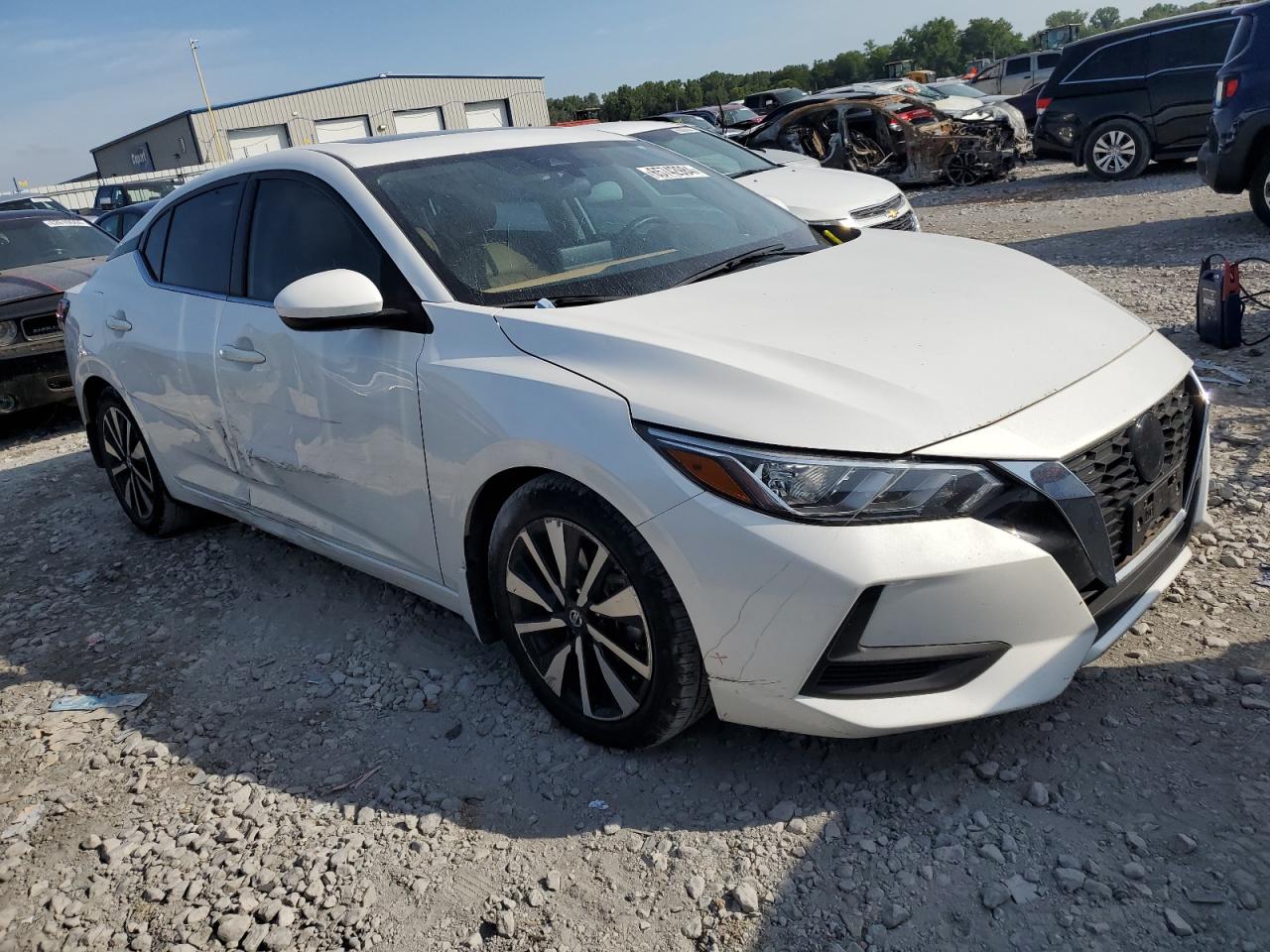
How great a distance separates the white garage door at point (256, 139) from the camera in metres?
48.1

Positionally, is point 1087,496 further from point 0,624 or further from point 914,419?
point 0,624

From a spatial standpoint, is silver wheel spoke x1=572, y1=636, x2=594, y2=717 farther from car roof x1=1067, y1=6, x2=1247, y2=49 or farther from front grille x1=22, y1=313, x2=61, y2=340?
car roof x1=1067, y1=6, x2=1247, y2=49

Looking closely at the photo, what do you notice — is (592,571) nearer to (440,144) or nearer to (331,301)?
(331,301)

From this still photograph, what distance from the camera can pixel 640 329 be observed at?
266 cm

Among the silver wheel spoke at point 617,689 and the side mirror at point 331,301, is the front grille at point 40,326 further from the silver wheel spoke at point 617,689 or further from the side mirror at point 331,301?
the silver wheel spoke at point 617,689

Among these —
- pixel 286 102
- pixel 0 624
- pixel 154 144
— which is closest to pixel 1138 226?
pixel 0 624

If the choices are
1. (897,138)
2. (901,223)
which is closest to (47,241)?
(901,223)

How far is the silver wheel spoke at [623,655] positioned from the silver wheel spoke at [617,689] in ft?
0.17

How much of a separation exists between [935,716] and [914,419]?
0.67 m

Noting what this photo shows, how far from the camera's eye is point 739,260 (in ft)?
10.8

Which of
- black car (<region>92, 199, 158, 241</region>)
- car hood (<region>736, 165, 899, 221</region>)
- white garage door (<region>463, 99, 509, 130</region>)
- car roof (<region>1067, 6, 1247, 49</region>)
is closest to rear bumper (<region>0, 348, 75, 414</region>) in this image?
car hood (<region>736, 165, 899, 221</region>)

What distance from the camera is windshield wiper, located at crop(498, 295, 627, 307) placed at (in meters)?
2.95

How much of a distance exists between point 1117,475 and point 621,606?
Answer: 125 cm

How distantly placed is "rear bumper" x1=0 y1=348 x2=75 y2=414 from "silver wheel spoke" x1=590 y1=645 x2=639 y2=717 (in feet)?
20.2
